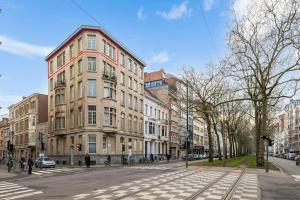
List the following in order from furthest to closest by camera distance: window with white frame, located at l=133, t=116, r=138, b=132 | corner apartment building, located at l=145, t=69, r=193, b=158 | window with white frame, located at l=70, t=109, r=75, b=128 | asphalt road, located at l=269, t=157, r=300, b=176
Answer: corner apartment building, located at l=145, t=69, r=193, b=158 → window with white frame, located at l=133, t=116, r=138, b=132 → window with white frame, located at l=70, t=109, r=75, b=128 → asphalt road, located at l=269, t=157, r=300, b=176

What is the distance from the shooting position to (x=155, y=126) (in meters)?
77.4

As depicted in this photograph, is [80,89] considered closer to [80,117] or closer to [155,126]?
[80,117]

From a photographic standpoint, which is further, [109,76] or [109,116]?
[109,76]

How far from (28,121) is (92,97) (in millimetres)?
31840

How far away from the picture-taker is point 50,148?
64000mm

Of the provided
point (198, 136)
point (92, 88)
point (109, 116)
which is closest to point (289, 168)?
point (109, 116)

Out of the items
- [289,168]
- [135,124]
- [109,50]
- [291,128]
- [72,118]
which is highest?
[109,50]

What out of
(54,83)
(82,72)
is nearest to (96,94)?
(82,72)

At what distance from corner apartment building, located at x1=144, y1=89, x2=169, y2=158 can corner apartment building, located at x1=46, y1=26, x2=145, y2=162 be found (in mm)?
6242

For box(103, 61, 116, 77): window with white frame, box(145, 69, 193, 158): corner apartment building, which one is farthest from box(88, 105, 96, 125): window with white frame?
box(145, 69, 193, 158): corner apartment building

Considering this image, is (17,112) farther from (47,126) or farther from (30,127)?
(47,126)

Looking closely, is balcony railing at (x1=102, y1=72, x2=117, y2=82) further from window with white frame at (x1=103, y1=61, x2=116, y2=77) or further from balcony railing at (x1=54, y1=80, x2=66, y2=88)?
balcony railing at (x1=54, y1=80, x2=66, y2=88)

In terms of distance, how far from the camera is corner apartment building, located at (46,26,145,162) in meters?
53.9

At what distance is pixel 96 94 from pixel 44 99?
2662cm
